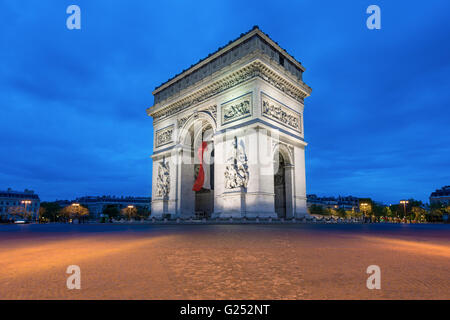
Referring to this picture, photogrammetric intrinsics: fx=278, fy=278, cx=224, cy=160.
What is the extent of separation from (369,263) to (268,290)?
221 centimetres

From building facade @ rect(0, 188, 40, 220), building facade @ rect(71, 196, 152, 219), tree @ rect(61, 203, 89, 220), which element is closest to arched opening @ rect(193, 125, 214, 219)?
tree @ rect(61, 203, 89, 220)

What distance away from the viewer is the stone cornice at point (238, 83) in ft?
67.8

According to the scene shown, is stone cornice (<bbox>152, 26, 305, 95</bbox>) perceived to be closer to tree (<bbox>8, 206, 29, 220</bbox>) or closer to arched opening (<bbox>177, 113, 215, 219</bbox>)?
arched opening (<bbox>177, 113, 215, 219</bbox>)

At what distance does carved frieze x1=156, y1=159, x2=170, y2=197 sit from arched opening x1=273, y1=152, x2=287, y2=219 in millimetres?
10286

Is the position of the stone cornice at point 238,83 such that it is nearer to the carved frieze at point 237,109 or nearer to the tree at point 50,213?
the carved frieze at point 237,109

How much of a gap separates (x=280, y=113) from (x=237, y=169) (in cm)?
613

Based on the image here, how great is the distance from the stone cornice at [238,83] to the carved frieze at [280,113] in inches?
57.0

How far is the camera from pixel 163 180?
88.2 ft

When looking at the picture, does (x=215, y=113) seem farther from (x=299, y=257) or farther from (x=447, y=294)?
(x=447, y=294)

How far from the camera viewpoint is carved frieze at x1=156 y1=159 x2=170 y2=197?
2664cm

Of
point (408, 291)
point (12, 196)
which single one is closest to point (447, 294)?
point (408, 291)

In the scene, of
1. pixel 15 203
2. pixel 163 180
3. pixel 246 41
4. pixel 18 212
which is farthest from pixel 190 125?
pixel 15 203

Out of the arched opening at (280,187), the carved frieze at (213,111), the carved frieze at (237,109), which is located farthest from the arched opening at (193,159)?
the arched opening at (280,187)

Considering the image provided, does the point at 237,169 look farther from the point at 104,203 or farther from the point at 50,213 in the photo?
the point at 104,203
